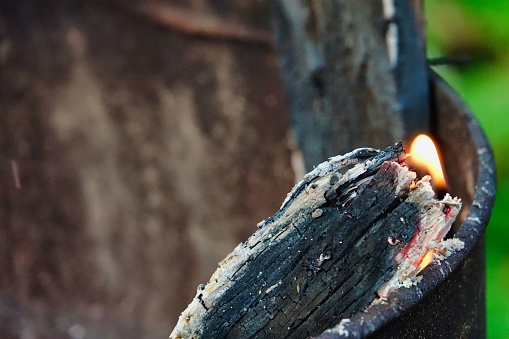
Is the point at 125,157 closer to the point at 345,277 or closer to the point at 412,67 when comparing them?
the point at 412,67

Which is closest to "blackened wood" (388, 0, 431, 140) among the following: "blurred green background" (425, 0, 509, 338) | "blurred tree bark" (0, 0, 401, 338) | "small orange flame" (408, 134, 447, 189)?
"blurred tree bark" (0, 0, 401, 338)

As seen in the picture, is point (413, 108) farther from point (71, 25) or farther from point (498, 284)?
point (71, 25)

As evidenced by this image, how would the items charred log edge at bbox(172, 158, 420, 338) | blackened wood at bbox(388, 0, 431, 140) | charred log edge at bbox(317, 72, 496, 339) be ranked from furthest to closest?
blackened wood at bbox(388, 0, 431, 140)
charred log edge at bbox(172, 158, 420, 338)
charred log edge at bbox(317, 72, 496, 339)

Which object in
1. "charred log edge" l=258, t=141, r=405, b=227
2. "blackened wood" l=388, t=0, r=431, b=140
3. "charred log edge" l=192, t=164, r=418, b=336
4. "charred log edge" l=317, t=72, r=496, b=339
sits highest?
"blackened wood" l=388, t=0, r=431, b=140

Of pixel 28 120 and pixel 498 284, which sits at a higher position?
pixel 28 120

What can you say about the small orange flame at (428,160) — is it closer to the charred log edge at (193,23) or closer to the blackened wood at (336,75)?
the blackened wood at (336,75)

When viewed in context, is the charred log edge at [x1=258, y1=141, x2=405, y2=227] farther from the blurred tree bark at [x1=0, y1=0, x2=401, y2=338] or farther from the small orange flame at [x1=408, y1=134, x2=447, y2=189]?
the blurred tree bark at [x1=0, y1=0, x2=401, y2=338]

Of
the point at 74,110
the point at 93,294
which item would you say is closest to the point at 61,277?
the point at 93,294
